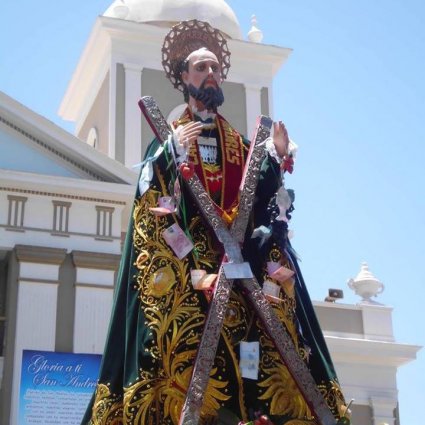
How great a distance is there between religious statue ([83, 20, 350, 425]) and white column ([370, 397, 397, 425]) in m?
11.2

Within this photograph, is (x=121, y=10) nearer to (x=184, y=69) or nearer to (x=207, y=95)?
(x=184, y=69)

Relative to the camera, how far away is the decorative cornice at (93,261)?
13922 mm

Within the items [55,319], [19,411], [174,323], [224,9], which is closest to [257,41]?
[224,9]

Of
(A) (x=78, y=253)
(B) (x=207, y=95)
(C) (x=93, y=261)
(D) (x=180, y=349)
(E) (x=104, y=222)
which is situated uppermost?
(E) (x=104, y=222)

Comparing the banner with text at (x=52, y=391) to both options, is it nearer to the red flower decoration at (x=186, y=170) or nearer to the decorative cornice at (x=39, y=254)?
the decorative cornice at (x=39, y=254)

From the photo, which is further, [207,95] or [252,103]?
[252,103]

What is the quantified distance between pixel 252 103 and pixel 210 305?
14.5 metres

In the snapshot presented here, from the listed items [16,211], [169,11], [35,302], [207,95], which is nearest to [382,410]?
[35,302]

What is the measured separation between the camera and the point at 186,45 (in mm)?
5734

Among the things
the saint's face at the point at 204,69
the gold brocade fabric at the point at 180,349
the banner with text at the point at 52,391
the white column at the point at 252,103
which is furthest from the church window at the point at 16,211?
the gold brocade fabric at the point at 180,349

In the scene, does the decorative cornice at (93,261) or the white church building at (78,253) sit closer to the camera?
the white church building at (78,253)

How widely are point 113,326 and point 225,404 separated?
2.24 ft

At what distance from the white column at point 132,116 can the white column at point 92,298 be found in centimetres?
363

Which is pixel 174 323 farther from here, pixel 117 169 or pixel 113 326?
pixel 117 169
